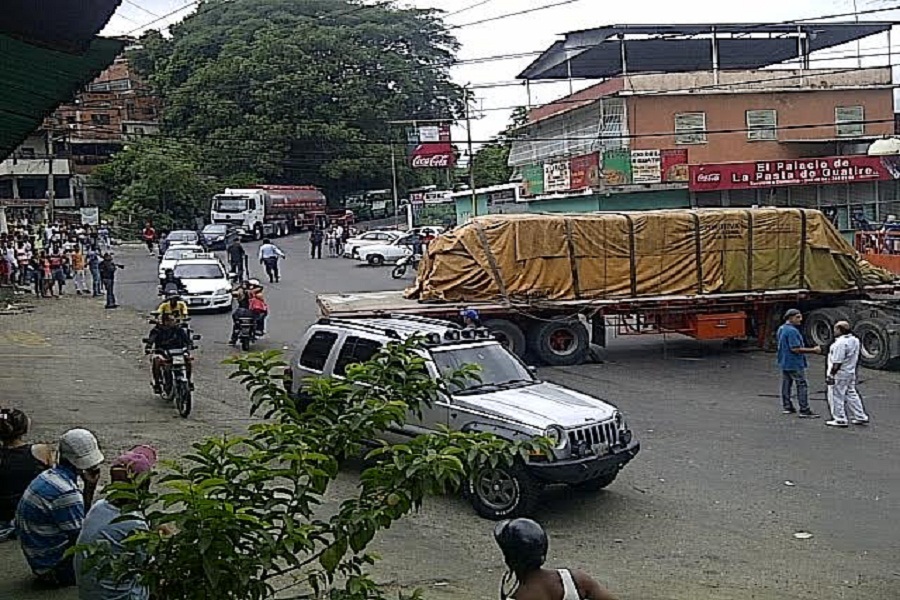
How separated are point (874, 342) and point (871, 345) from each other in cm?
8

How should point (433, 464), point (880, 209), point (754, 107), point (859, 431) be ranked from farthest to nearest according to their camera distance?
point (754, 107) < point (880, 209) < point (859, 431) < point (433, 464)

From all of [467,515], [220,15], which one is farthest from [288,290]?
[220,15]

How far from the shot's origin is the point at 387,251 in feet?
144

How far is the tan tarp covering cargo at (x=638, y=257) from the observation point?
20312 mm

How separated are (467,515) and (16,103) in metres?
5.59

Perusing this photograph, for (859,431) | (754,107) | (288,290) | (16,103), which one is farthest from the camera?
(754,107)

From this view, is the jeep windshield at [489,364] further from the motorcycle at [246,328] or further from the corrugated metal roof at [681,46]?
the corrugated metal roof at [681,46]

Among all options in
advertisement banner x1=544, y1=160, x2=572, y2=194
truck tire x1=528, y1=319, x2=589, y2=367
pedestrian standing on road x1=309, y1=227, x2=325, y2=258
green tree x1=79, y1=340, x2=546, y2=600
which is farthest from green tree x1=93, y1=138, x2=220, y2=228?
green tree x1=79, y1=340, x2=546, y2=600

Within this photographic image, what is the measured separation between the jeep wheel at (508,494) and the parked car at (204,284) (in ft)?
59.4

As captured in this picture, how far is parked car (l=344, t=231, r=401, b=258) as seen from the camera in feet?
147

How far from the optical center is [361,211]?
7119 centimetres

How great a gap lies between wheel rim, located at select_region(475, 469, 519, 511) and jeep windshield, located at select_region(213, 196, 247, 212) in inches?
1945

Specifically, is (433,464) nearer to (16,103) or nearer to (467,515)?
(467,515)

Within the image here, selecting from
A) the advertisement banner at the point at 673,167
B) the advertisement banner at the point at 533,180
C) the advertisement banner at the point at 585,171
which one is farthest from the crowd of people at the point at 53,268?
the advertisement banner at the point at 673,167
